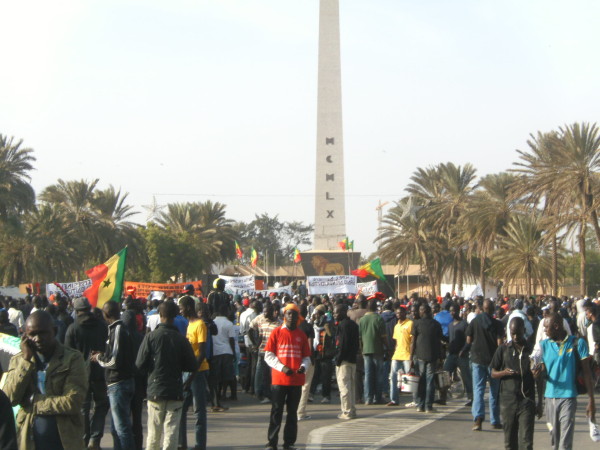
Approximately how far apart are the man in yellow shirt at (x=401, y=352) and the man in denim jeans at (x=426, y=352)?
0.42 meters

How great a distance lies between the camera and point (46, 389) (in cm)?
481

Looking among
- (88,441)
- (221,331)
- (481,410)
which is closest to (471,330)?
(481,410)

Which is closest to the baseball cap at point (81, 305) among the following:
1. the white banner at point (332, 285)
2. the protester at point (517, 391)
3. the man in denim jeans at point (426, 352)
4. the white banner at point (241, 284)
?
the protester at point (517, 391)

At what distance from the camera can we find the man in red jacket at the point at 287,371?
8.45m

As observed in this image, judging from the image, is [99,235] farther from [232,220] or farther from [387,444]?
[387,444]

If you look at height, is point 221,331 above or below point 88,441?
above

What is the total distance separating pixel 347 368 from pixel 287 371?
2610mm

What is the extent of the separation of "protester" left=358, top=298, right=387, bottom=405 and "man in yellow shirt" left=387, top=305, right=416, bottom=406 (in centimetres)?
23

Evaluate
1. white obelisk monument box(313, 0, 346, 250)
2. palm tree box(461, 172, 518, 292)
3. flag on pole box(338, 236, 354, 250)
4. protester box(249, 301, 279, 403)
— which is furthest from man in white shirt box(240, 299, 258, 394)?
flag on pole box(338, 236, 354, 250)

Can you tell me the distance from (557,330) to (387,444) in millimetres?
2640

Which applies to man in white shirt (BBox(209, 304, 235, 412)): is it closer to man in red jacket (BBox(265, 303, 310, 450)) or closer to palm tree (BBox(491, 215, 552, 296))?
man in red jacket (BBox(265, 303, 310, 450))

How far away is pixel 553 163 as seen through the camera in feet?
100

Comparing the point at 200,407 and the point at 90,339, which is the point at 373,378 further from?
the point at 90,339

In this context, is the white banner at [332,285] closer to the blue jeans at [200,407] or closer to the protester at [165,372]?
the blue jeans at [200,407]
